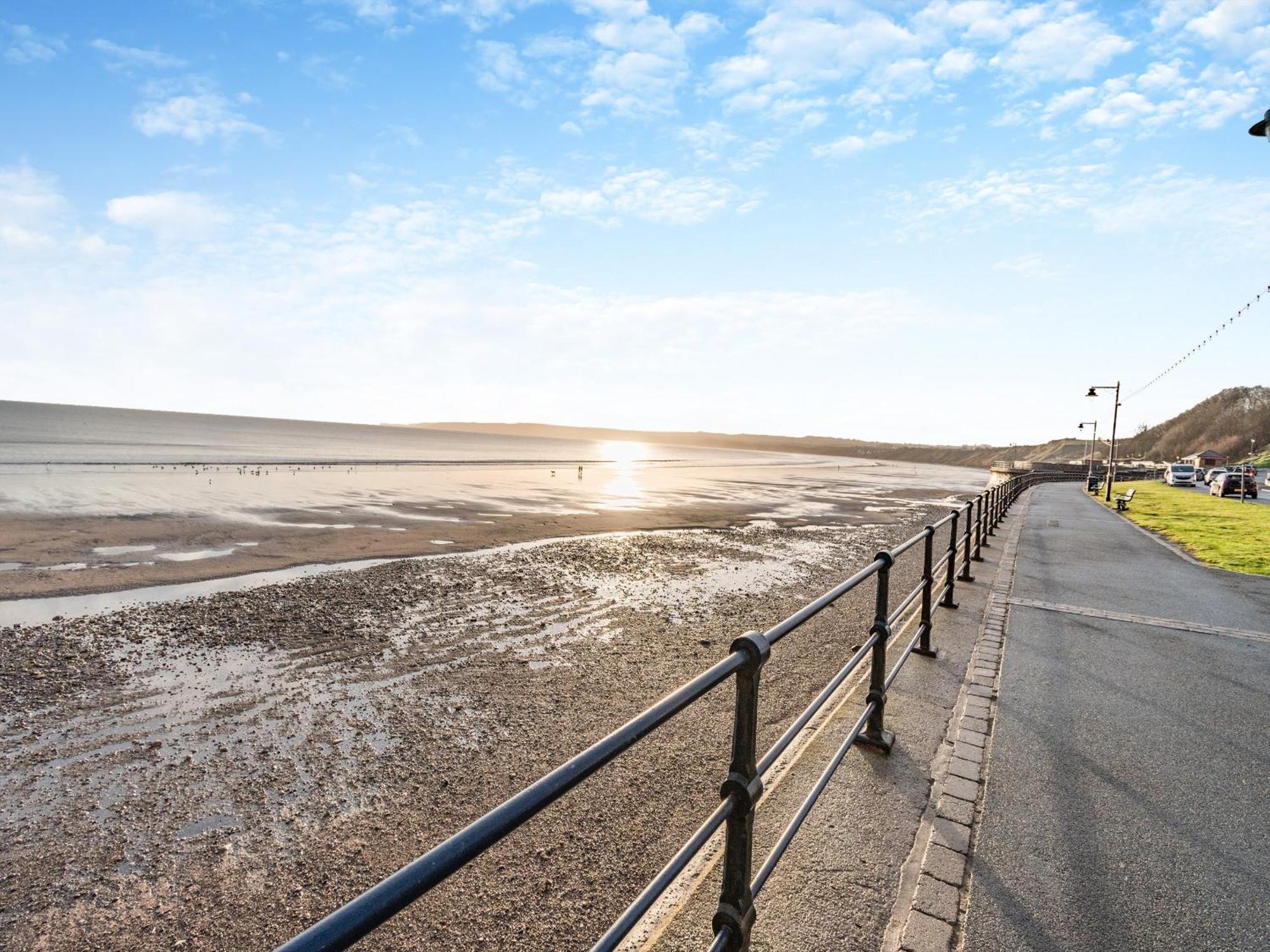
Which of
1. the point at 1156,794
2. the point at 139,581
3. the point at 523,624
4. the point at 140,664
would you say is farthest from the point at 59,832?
the point at 139,581

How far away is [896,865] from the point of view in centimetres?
332

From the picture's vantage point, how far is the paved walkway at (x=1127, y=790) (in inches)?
117

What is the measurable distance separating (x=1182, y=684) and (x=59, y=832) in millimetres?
9537

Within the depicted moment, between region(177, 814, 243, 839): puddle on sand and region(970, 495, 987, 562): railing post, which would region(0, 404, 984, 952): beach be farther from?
region(970, 495, 987, 562): railing post

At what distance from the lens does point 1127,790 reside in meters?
4.07

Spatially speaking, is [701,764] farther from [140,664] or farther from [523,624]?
[140,664]

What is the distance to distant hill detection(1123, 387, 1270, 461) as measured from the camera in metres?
119

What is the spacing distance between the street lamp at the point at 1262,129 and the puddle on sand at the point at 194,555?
22.2 metres

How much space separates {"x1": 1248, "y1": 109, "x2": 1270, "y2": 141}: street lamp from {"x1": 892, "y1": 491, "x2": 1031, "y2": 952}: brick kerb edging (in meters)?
9.77

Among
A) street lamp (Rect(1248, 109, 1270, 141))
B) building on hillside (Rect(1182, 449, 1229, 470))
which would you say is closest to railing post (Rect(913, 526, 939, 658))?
street lamp (Rect(1248, 109, 1270, 141))

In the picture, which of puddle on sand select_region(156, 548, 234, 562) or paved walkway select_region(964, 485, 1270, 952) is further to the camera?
puddle on sand select_region(156, 548, 234, 562)

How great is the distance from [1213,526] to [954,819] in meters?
22.4

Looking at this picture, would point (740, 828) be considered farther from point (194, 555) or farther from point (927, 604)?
point (194, 555)

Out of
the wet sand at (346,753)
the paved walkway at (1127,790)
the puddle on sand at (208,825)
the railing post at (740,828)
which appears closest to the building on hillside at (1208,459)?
the paved walkway at (1127,790)
